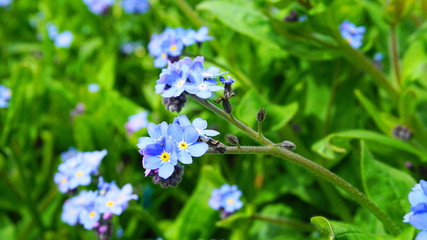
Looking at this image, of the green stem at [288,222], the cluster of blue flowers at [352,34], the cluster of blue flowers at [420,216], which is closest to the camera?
the cluster of blue flowers at [420,216]

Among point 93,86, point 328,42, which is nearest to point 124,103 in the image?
point 93,86

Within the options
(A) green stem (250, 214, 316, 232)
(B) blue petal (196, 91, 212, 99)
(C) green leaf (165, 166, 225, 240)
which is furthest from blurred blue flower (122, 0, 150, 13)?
(B) blue petal (196, 91, 212, 99)

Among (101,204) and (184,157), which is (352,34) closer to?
(101,204)

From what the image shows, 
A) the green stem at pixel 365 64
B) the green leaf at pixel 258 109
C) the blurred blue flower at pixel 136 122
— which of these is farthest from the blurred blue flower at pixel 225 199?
the green stem at pixel 365 64

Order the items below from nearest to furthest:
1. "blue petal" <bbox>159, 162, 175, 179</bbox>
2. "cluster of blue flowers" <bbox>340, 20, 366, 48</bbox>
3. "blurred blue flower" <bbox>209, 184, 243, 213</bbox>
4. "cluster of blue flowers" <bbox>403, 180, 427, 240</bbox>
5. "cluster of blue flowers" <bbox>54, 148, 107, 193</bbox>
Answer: "cluster of blue flowers" <bbox>403, 180, 427, 240</bbox>
"blue petal" <bbox>159, 162, 175, 179</bbox>
"cluster of blue flowers" <bbox>54, 148, 107, 193</bbox>
"blurred blue flower" <bbox>209, 184, 243, 213</bbox>
"cluster of blue flowers" <bbox>340, 20, 366, 48</bbox>

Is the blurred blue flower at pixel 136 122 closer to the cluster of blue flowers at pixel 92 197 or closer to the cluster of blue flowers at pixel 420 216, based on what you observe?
the cluster of blue flowers at pixel 92 197

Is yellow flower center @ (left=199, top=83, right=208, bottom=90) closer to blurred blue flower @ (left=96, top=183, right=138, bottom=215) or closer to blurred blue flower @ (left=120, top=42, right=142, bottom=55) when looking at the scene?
blurred blue flower @ (left=96, top=183, right=138, bottom=215)

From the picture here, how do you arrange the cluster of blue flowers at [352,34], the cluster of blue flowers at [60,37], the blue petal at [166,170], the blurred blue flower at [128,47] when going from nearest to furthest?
the blue petal at [166,170]
the cluster of blue flowers at [352,34]
the cluster of blue flowers at [60,37]
the blurred blue flower at [128,47]
